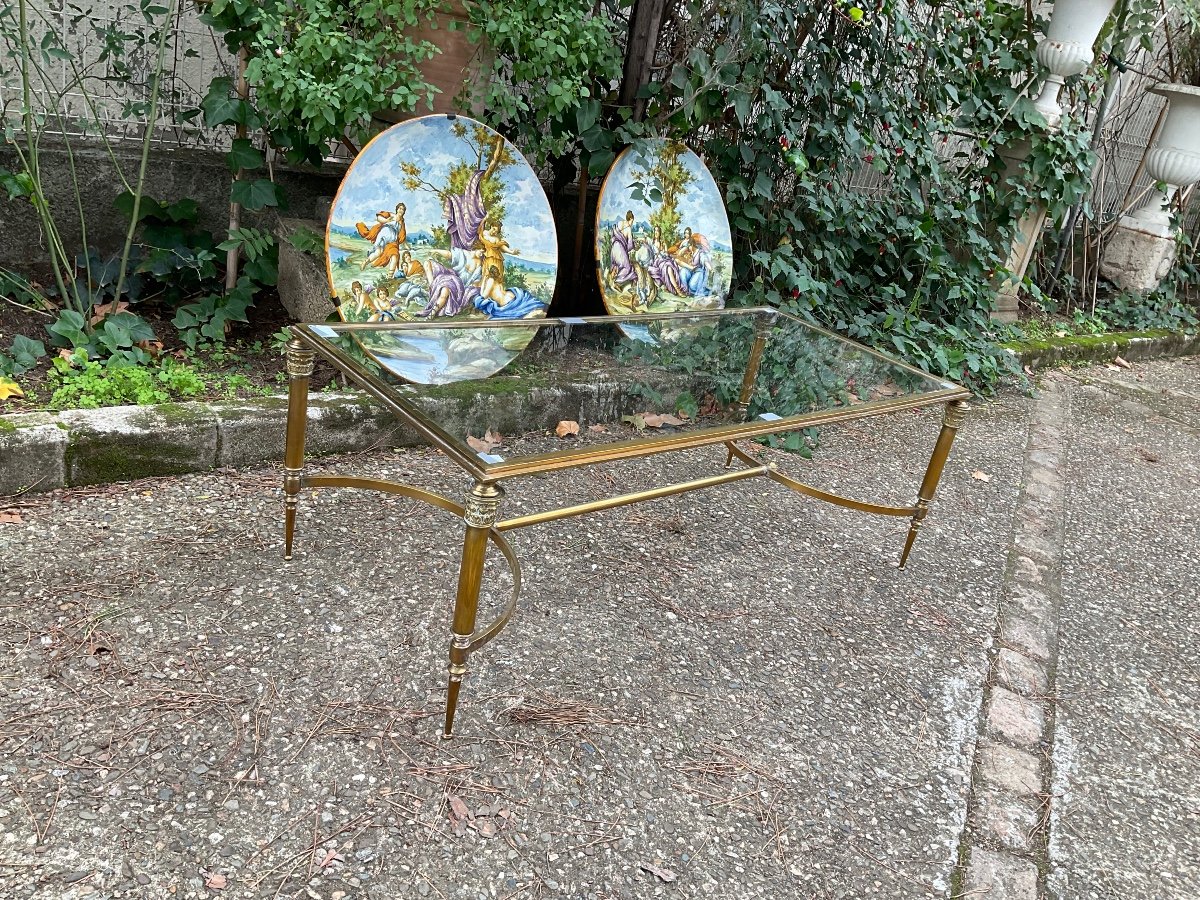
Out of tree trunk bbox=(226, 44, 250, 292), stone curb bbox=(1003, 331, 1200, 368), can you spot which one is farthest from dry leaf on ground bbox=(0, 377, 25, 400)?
stone curb bbox=(1003, 331, 1200, 368)

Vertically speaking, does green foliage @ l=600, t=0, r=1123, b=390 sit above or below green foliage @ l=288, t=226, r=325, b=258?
above

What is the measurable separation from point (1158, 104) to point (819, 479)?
19.2 ft

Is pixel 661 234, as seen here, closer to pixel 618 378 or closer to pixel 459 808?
pixel 618 378

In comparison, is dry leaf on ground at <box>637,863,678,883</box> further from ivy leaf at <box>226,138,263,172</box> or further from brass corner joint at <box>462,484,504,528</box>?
ivy leaf at <box>226,138,263,172</box>

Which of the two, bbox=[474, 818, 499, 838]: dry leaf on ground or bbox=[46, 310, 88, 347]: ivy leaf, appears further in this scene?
bbox=[46, 310, 88, 347]: ivy leaf

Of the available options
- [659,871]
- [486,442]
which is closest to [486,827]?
[659,871]

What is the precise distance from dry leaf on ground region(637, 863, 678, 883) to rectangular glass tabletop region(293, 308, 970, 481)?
752mm

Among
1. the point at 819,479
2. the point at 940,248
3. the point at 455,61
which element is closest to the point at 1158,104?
the point at 940,248

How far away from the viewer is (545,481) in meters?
3.02

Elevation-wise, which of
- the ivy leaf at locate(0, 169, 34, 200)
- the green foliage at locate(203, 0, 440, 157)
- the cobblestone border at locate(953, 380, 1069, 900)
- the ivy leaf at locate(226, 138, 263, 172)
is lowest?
the cobblestone border at locate(953, 380, 1069, 900)

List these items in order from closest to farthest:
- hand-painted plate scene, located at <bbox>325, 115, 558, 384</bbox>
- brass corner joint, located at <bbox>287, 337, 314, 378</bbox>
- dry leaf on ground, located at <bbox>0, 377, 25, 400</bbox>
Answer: brass corner joint, located at <bbox>287, 337, 314, 378</bbox>
dry leaf on ground, located at <bbox>0, 377, 25, 400</bbox>
hand-painted plate scene, located at <bbox>325, 115, 558, 384</bbox>

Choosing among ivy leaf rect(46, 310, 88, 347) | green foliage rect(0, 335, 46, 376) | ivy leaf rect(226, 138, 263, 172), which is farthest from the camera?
ivy leaf rect(226, 138, 263, 172)

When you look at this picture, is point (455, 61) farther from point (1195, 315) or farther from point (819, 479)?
point (1195, 315)

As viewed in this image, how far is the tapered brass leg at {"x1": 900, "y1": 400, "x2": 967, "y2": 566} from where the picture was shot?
8.58 ft
